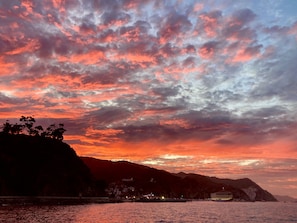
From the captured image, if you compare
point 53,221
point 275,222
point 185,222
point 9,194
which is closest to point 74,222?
point 53,221

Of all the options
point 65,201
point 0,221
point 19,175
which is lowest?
point 0,221

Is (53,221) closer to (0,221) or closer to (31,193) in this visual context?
(0,221)

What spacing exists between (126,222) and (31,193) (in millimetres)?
122431

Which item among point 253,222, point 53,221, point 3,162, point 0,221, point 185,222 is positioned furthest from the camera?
point 3,162

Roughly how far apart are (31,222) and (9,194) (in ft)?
398

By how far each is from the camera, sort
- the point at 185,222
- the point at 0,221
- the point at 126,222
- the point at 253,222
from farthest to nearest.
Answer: the point at 253,222
the point at 185,222
the point at 126,222
the point at 0,221

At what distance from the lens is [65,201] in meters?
183

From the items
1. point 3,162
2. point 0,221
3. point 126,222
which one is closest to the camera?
point 0,221

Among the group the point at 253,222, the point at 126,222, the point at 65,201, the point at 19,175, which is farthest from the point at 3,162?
the point at 253,222

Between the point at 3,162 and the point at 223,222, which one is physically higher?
the point at 3,162

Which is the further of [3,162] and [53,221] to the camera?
[3,162]

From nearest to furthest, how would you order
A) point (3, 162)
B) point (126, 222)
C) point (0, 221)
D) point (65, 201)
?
point (0, 221) < point (126, 222) < point (65, 201) < point (3, 162)

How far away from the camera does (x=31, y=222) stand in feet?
262

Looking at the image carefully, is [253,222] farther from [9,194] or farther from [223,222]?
[9,194]
